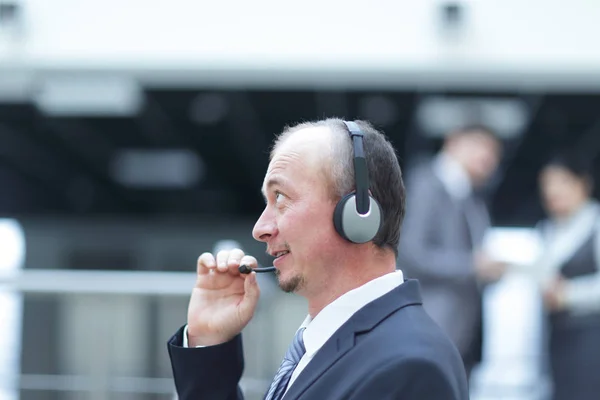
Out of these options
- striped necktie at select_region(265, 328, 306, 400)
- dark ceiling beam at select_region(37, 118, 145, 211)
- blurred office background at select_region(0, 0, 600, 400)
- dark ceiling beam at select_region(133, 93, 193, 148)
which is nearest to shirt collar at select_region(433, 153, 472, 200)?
blurred office background at select_region(0, 0, 600, 400)

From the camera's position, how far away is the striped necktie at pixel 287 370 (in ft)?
5.08

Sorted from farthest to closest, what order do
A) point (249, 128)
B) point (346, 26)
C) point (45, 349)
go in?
1. point (249, 128)
2. point (346, 26)
3. point (45, 349)

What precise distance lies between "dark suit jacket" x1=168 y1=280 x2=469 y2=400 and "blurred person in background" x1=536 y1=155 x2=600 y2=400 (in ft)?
9.28

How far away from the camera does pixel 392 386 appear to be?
1300 millimetres

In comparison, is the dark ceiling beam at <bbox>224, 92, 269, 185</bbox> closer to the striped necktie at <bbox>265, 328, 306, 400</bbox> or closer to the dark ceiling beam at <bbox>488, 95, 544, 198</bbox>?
the dark ceiling beam at <bbox>488, 95, 544, 198</bbox>

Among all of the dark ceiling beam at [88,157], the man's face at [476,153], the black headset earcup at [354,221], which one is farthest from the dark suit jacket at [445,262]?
the dark ceiling beam at [88,157]

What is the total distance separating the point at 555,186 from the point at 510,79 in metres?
3.89

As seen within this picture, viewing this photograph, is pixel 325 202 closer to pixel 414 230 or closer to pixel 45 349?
pixel 414 230

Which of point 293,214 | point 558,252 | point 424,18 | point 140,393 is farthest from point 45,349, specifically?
point 424,18

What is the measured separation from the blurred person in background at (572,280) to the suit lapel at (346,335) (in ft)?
9.42

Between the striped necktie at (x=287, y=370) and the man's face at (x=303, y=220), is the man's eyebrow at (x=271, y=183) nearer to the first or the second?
the man's face at (x=303, y=220)

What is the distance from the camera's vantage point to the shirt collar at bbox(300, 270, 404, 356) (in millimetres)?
1485

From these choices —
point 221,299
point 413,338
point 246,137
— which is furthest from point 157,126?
point 413,338

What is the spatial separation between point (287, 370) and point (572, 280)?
3.02 meters
